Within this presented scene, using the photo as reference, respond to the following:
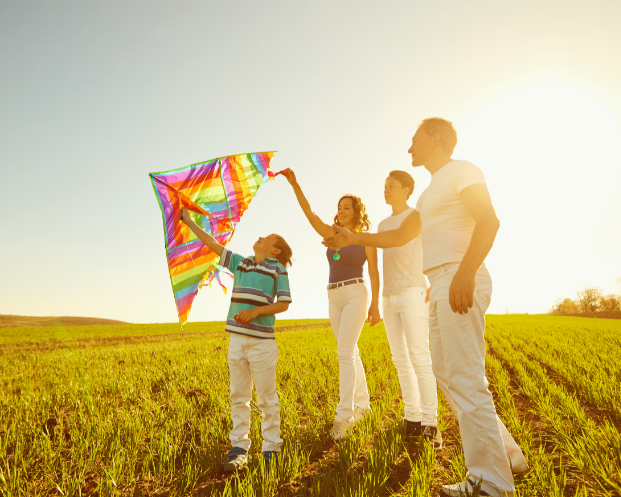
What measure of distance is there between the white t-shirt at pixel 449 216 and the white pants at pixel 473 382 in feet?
0.33

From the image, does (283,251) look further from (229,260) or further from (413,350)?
(413,350)

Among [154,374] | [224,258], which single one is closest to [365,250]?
[224,258]

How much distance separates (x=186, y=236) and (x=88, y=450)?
2.21 m

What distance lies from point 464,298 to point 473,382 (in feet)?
1.75

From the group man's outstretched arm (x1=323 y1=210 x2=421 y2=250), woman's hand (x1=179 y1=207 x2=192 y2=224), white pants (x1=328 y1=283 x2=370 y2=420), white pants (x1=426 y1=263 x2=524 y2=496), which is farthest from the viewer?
white pants (x1=328 y1=283 x2=370 y2=420)

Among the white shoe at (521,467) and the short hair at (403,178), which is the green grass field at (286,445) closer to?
the white shoe at (521,467)

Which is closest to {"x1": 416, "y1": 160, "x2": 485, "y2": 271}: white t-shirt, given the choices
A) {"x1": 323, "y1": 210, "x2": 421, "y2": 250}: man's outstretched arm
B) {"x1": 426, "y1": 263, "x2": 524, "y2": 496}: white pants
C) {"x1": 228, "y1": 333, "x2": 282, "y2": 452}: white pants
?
{"x1": 426, "y1": 263, "x2": 524, "y2": 496}: white pants

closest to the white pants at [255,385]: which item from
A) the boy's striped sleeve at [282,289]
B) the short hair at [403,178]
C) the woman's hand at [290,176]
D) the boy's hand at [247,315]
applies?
the boy's hand at [247,315]

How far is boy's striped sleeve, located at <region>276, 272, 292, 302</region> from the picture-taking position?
321cm

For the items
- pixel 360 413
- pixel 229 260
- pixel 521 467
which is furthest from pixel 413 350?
pixel 229 260

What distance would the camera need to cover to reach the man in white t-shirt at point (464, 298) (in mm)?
2020

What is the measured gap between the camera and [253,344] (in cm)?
303

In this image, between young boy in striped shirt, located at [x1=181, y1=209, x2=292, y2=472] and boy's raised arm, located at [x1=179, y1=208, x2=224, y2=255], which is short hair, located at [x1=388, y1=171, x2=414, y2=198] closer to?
young boy in striped shirt, located at [x1=181, y1=209, x2=292, y2=472]

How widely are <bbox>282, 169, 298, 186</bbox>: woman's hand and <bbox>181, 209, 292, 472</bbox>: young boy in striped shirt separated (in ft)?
2.72
